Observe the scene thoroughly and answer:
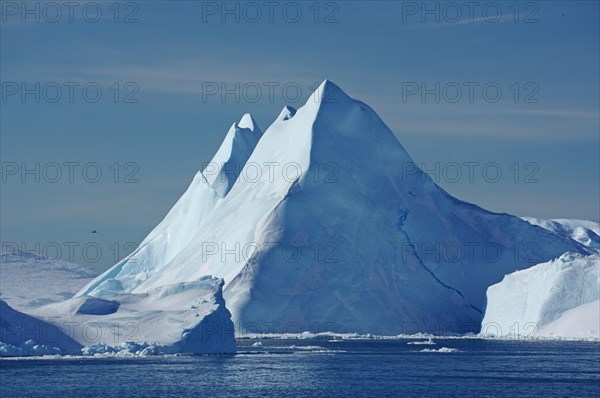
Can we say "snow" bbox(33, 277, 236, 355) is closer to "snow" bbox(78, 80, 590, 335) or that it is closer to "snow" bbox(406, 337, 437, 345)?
"snow" bbox(78, 80, 590, 335)

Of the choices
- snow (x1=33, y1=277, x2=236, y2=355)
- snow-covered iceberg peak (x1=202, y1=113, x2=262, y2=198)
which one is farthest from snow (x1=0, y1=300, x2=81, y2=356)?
snow-covered iceberg peak (x1=202, y1=113, x2=262, y2=198)

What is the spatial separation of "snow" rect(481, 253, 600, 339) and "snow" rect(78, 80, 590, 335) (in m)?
8.48

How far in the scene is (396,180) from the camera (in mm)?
94438

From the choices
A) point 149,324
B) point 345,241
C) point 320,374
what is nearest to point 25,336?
point 149,324

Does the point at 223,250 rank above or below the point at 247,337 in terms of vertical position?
above

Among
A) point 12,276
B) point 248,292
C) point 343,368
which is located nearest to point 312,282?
point 248,292

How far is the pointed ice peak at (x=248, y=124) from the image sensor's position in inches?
4621

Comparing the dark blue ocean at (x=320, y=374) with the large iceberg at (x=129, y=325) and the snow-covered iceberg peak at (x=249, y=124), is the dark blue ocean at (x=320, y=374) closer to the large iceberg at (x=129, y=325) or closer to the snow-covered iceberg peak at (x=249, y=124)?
the large iceberg at (x=129, y=325)

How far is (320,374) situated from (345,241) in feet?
103

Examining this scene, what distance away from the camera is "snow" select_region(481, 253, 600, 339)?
254 ft

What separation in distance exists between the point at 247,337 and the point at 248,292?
2.99 meters

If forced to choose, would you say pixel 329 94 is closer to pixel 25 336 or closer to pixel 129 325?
pixel 129 325

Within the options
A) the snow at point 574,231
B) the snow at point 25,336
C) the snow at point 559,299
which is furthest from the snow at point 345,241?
the snow at point 25,336

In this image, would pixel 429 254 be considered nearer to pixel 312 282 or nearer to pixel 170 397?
pixel 312 282
